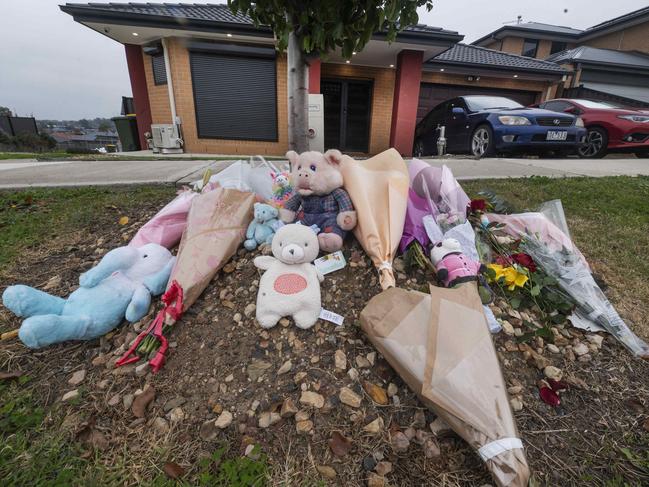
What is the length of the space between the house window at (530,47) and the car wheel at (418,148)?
14678 mm

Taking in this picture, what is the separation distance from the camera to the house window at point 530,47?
58.7 feet

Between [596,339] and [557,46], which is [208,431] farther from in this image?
[557,46]

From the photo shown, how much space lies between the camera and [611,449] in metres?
1.06

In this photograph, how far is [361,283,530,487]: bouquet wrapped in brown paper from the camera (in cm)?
91

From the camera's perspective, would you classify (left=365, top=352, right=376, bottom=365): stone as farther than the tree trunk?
No

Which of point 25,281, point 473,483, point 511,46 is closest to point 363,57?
point 25,281

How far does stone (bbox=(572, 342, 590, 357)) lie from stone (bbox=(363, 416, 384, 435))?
0.99 m

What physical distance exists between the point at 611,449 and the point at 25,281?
9.43 feet

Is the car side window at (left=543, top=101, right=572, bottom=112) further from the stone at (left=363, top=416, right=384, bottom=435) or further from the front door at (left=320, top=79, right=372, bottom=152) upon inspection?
the stone at (left=363, top=416, right=384, bottom=435)

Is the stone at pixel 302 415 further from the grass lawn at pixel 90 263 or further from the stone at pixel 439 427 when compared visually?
the stone at pixel 439 427

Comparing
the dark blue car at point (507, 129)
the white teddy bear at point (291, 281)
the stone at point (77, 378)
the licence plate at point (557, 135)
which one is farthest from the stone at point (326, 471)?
the licence plate at point (557, 135)

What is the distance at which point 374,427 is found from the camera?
111cm

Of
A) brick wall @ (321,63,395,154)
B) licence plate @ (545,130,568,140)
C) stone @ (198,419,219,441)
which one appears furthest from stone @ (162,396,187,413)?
brick wall @ (321,63,395,154)

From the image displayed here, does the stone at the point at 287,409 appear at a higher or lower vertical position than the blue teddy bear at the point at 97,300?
lower
